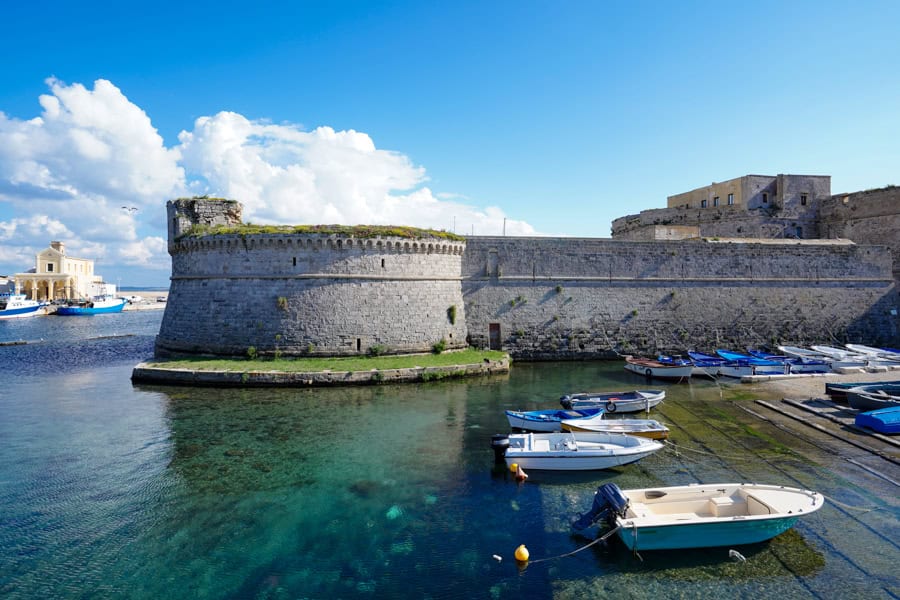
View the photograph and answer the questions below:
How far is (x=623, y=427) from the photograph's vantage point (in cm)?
1194

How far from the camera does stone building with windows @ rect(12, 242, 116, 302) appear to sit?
6888 centimetres

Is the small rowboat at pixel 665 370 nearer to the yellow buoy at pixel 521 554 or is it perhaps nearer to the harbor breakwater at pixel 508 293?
the harbor breakwater at pixel 508 293

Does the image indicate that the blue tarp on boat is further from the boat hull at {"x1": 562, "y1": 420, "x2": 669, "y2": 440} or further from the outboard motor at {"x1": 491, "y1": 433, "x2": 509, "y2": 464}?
the outboard motor at {"x1": 491, "y1": 433, "x2": 509, "y2": 464}

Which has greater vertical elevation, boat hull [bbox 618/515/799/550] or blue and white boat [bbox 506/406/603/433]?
blue and white boat [bbox 506/406/603/433]

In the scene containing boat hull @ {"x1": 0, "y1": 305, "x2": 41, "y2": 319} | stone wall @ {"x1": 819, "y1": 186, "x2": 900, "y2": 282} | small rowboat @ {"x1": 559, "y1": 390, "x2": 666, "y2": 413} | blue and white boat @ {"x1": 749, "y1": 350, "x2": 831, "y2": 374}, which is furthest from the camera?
boat hull @ {"x1": 0, "y1": 305, "x2": 41, "y2": 319}

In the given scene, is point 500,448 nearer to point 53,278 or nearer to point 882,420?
point 882,420

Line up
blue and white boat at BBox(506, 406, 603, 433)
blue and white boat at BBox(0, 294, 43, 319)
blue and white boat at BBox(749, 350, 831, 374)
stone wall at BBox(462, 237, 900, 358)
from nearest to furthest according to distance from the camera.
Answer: blue and white boat at BBox(506, 406, 603, 433) → blue and white boat at BBox(749, 350, 831, 374) → stone wall at BBox(462, 237, 900, 358) → blue and white boat at BBox(0, 294, 43, 319)

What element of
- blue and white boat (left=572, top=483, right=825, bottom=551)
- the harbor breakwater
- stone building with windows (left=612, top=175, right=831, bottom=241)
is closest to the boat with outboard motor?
blue and white boat (left=572, top=483, right=825, bottom=551)

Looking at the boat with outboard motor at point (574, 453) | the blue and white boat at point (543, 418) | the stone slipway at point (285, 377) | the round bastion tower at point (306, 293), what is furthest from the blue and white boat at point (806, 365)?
the round bastion tower at point (306, 293)

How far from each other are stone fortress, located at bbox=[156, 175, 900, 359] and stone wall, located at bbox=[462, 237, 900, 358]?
0.20 ft

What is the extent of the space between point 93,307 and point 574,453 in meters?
67.2

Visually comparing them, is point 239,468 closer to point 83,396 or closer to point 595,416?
point 595,416

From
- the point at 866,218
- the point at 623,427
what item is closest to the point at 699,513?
the point at 623,427

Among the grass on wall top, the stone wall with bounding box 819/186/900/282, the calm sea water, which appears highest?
the stone wall with bounding box 819/186/900/282
